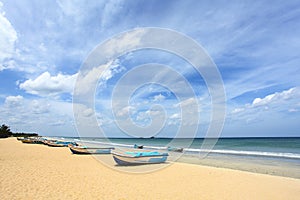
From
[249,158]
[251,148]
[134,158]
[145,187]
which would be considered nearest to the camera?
[145,187]

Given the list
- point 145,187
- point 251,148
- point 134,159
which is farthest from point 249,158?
point 251,148

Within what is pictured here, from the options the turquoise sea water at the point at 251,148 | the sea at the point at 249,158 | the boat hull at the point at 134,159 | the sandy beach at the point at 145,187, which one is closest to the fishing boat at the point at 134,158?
the boat hull at the point at 134,159

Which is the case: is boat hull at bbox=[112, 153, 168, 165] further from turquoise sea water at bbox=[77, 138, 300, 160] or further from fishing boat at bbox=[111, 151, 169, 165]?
turquoise sea water at bbox=[77, 138, 300, 160]

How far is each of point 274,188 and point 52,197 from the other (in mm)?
8562

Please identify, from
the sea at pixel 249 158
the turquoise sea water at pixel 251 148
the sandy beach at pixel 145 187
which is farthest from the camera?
the turquoise sea water at pixel 251 148

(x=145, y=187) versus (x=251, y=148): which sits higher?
(x=251, y=148)

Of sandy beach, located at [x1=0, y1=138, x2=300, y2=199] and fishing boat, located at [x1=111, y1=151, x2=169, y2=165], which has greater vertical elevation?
fishing boat, located at [x1=111, y1=151, x2=169, y2=165]

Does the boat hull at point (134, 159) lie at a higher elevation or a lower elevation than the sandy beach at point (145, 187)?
higher

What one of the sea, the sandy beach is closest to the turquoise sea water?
→ the sea

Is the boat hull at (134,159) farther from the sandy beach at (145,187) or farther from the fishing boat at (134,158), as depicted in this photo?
the sandy beach at (145,187)

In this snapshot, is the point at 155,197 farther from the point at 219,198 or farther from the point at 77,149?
the point at 77,149

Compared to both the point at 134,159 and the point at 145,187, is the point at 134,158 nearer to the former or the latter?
the point at 134,159

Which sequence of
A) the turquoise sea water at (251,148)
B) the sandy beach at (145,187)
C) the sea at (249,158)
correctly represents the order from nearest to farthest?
the sandy beach at (145,187), the sea at (249,158), the turquoise sea water at (251,148)

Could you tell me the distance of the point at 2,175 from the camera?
31.2 feet
